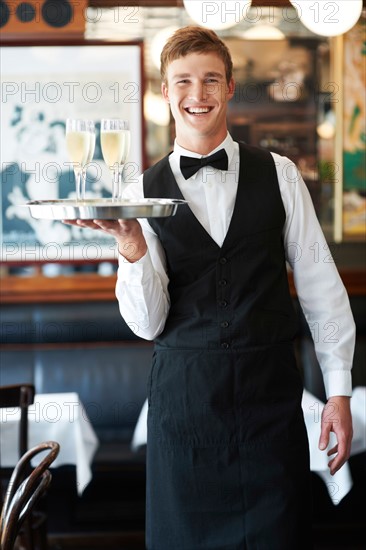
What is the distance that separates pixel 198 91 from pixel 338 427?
0.80 meters

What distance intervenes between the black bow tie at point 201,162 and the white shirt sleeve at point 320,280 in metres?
0.13

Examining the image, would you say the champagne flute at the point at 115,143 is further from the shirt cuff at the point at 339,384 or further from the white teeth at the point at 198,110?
the shirt cuff at the point at 339,384

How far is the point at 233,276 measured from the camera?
74.4 inches

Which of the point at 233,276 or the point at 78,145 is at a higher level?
the point at 78,145

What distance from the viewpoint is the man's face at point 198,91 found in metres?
1.88

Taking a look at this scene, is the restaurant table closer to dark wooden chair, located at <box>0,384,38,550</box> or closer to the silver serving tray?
dark wooden chair, located at <box>0,384,38,550</box>

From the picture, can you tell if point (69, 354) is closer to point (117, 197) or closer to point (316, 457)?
point (316, 457)

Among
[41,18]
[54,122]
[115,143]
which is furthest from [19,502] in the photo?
[41,18]

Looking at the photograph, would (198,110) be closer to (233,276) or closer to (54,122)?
(233,276)

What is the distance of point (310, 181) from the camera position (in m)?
6.28

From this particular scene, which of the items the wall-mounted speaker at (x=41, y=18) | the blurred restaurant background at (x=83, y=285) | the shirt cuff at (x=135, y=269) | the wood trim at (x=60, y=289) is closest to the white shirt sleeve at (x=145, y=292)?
Result: the shirt cuff at (x=135, y=269)

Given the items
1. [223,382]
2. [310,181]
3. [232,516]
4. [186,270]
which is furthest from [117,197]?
[310,181]

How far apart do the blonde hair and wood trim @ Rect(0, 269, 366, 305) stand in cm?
249

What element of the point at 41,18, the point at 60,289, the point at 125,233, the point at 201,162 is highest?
the point at 41,18
